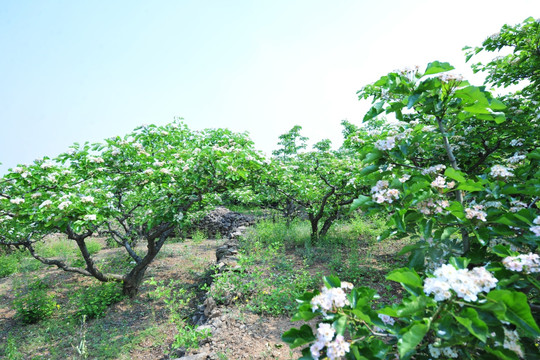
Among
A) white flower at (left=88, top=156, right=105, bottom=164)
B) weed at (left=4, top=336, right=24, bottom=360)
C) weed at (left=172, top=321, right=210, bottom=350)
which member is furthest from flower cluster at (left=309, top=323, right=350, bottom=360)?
weed at (left=4, top=336, right=24, bottom=360)

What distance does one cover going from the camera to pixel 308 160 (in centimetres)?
652

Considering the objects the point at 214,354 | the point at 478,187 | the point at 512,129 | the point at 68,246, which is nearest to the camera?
the point at 478,187

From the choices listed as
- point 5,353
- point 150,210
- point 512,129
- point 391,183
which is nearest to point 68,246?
point 5,353

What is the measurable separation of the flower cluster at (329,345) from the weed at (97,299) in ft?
15.2

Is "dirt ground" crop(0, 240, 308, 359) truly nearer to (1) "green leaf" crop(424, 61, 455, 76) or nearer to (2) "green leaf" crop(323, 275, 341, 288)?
Result: (2) "green leaf" crop(323, 275, 341, 288)

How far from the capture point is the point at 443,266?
94 cm

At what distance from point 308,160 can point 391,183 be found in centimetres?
515

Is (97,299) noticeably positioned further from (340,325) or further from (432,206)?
(432,206)

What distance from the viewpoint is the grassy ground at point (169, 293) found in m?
3.35

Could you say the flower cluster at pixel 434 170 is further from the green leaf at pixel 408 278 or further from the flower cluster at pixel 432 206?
the green leaf at pixel 408 278


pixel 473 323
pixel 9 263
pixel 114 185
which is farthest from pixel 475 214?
pixel 9 263

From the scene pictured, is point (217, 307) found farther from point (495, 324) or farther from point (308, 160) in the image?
point (308, 160)

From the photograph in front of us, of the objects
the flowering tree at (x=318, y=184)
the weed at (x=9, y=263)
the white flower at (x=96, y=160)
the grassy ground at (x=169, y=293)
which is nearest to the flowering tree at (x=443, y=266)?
the grassy ground at (x=169, y=293)

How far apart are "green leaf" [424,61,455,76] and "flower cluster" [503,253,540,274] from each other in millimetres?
918
